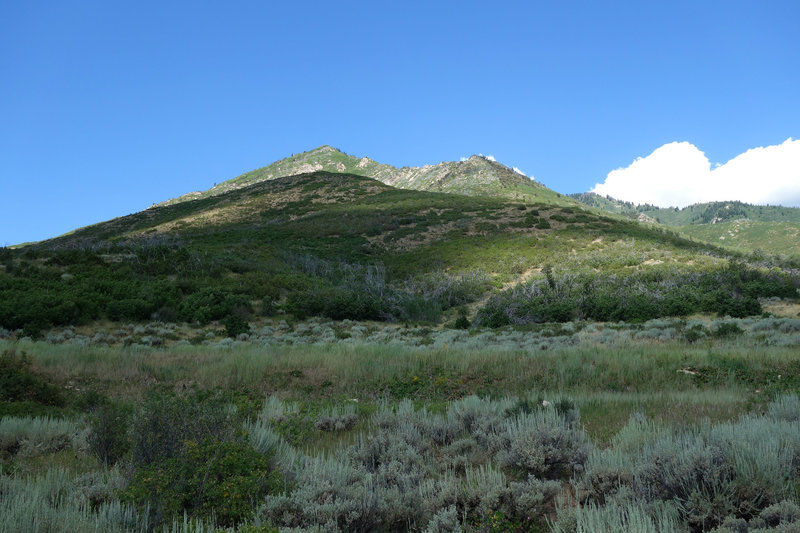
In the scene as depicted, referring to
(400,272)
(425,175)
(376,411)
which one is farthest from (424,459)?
(425,175)

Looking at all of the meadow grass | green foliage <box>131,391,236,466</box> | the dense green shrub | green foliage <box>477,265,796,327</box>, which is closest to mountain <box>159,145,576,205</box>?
green foliage <box>477,265,796,327</box>

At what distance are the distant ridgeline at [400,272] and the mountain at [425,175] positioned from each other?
116 feet

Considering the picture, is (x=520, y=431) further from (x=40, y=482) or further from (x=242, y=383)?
(x=242, y=383)

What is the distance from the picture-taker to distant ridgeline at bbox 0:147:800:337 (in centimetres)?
1984

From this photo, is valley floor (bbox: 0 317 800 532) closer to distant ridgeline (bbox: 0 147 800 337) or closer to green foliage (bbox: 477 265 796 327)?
distant ridgeline (bbox: 0 147 800 337)

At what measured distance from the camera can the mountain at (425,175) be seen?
3698 inches

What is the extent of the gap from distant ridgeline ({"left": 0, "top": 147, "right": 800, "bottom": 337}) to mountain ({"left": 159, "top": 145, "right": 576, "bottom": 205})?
35498 millimetres

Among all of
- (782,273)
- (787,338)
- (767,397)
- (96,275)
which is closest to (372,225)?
(96,275)

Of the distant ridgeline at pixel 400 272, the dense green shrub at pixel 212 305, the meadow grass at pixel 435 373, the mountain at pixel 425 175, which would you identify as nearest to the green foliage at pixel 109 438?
the meadow grass at pixel 435 373

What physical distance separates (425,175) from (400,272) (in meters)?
103

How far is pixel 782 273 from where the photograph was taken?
2527 centimetres

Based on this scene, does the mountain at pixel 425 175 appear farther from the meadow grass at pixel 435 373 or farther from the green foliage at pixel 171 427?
the green foliage at pixel 171 427

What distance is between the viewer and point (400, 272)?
36812 millimetres

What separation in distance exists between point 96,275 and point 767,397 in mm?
26254
